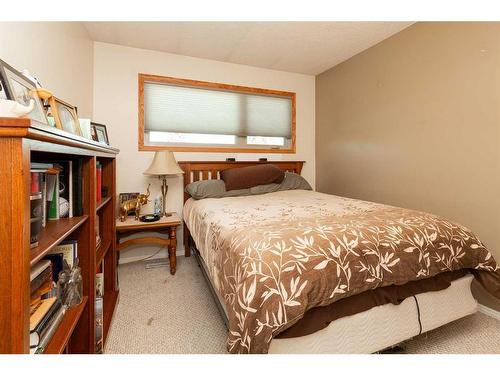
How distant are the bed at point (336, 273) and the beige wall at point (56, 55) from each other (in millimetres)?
1358

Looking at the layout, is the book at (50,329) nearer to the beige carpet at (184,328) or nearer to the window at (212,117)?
the beige carpet at (184,328)

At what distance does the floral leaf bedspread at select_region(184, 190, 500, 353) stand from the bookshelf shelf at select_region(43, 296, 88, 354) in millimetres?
598

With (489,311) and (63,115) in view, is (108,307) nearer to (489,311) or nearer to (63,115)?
(63,115)

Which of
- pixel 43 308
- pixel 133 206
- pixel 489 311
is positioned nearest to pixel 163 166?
pixel 133 206

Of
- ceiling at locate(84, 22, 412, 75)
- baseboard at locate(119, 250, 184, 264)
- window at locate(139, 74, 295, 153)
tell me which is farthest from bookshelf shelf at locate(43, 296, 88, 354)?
ceiling at locate(84, 22, 412, 75)

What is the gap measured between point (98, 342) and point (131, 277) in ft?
3.46

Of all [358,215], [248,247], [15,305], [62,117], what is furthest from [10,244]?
[358,215]

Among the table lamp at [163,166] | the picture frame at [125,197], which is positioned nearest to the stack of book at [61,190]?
the table lamp at [163,166]

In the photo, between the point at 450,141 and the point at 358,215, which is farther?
the point at 450,141

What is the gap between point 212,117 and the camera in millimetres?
3035

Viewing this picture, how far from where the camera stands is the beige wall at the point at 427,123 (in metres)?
1.76
